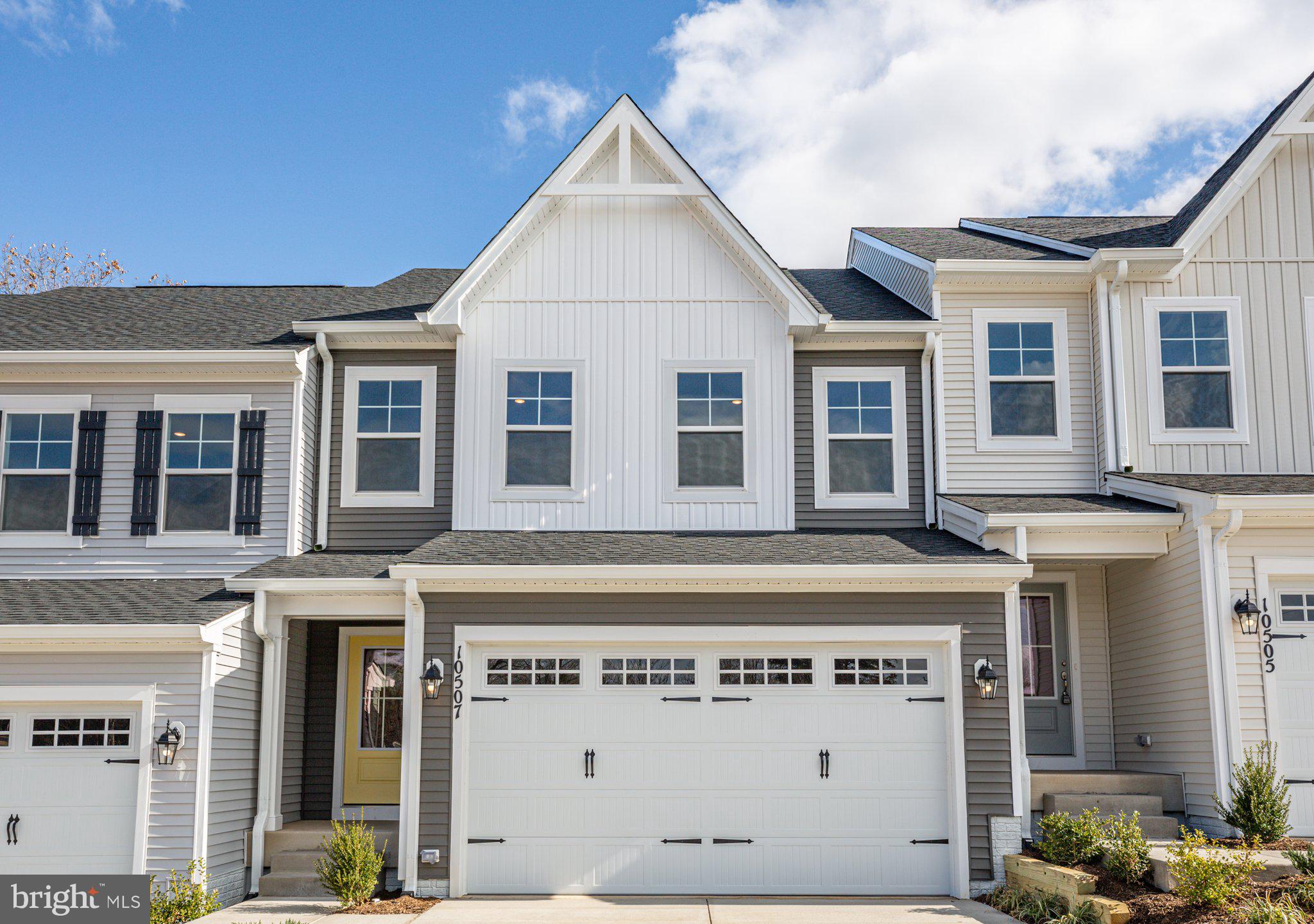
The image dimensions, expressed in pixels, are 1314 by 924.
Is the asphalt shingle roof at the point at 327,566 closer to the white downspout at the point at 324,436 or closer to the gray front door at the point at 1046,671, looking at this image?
the white downspout at the point at 324,436

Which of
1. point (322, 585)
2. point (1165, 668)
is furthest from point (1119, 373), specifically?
point (322, 585)

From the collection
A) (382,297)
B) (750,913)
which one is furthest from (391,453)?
(750,913)

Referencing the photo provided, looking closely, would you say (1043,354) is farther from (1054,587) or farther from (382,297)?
(382,297)

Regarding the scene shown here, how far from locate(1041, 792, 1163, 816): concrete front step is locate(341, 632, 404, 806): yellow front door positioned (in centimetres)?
690

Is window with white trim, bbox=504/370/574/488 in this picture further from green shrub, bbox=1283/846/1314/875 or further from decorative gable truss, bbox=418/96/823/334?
green shrub, bbox=1283/846/1314/875

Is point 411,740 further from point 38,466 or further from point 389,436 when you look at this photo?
point 38,466

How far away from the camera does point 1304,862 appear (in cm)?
816

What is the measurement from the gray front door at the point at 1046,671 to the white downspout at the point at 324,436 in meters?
8.02

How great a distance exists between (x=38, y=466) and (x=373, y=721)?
183 inches

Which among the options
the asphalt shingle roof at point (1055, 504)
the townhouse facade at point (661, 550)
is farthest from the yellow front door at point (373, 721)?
the asphalt shingle roof at point (1055, 504)

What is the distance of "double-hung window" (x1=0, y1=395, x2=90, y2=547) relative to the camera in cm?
1184

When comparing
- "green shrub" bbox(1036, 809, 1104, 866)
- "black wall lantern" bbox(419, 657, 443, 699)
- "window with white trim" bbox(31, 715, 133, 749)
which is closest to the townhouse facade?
"window with white trim" bbox(31, 715, 133, 749)

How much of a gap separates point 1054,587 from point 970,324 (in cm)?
320

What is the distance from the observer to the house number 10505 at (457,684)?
34.0ft
